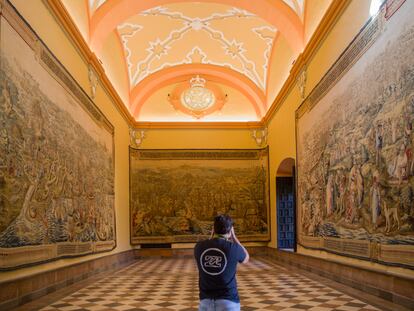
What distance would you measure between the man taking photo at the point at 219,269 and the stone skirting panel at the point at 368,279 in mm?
4403

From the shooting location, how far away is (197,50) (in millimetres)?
20922

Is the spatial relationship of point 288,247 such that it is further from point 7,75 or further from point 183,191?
point 7,75

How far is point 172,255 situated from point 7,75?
606 inches

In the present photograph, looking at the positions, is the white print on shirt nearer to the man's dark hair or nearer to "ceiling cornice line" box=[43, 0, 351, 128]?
the man's dark hair

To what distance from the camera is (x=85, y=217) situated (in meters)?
13.4

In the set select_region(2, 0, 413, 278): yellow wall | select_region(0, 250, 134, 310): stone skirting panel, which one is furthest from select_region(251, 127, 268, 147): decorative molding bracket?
select_region(0, 250, 134, 310): stone skirting panel

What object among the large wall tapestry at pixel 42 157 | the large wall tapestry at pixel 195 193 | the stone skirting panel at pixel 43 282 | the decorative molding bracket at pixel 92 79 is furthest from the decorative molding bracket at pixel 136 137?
the stone skirting panel at pixel 43 282

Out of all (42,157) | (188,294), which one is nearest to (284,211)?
(188,294)

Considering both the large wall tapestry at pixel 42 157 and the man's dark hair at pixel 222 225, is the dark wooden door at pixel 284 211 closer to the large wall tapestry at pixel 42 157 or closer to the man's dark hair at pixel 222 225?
the large wall tapestry at pixel 42 157

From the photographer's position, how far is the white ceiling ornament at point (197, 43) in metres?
17.8

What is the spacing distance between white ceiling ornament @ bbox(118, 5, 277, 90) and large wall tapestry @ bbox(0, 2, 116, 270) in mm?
5230

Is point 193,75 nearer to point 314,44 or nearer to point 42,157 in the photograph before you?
point 314,44

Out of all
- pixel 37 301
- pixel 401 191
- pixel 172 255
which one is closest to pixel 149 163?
pixel 172 255

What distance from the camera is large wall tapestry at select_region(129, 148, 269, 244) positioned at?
22203 millimetres
